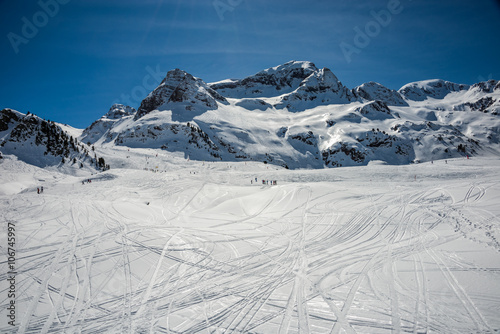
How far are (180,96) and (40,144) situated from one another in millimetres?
77216

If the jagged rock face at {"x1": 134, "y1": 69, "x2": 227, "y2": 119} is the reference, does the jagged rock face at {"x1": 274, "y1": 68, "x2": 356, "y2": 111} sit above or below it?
above

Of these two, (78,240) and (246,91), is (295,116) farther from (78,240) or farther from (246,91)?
(78,240)

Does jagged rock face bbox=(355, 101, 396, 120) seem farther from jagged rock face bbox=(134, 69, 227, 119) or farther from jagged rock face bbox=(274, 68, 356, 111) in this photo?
jagged rock face bbox=(134, 69, 227, 119)

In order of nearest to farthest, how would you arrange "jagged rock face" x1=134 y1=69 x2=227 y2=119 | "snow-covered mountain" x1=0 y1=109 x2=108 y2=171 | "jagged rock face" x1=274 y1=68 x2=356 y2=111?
"snow-covered mountain" x1=0 y1=109 x2=108 y2=171 < "jagged rock face" x1=134 y1=69 x2=227 y2=119 < "jagged rock face" x1=274 y1=68 x2=356 y2=111

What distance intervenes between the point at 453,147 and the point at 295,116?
74.8m

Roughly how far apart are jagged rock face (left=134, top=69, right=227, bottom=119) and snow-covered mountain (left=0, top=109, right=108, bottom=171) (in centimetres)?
6204

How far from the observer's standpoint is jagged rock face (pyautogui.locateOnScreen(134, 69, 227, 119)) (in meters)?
116

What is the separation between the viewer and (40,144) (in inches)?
1897

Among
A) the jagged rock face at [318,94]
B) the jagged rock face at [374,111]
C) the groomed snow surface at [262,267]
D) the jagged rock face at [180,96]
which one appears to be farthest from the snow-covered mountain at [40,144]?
the jagged rock face at [374,111]

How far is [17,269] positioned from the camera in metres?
7.59

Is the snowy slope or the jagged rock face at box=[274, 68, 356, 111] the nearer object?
the snowy slope

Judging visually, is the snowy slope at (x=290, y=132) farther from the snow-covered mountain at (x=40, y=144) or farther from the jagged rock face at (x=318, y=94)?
the snow-covered mountain at (x=40, y=144)

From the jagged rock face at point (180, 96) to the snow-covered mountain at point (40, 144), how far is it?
62.0 meters

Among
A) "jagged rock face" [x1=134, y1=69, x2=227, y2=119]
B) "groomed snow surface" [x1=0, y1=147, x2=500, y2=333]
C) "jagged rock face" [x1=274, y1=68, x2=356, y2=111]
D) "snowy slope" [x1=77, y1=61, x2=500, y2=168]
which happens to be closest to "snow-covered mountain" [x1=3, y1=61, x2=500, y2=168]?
"snowy slope" [x1=77, y1=61, x2=500, y2=168]
